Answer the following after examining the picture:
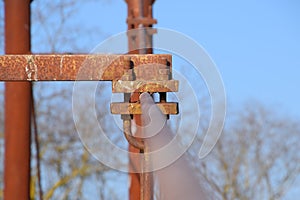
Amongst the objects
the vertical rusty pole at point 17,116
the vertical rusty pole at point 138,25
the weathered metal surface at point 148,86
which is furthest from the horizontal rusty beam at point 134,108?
the vertical rusty pole at point 138,25

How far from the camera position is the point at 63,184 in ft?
82.4

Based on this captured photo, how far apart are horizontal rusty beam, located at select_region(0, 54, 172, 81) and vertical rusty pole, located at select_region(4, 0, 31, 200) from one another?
457 cm

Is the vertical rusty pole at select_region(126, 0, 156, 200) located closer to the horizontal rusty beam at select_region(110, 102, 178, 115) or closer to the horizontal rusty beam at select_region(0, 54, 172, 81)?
the horizontal rusty beam at select_region(0, 54, 172, 81)

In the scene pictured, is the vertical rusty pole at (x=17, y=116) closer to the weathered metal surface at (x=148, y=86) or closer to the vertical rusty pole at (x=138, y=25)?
the vertical rusty pole at (x=138, y=25)

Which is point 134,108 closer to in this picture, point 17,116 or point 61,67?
point 61,67

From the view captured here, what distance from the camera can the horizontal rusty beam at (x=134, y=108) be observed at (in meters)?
5.45

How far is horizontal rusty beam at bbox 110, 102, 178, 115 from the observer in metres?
5.45

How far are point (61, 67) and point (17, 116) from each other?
4.85 m

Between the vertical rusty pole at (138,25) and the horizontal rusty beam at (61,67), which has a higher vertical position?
the vertical rusty pole at (138,25)

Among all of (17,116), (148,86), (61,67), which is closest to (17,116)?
(17,116)

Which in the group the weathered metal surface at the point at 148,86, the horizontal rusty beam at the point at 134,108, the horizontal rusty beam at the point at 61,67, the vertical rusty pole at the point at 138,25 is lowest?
the horizontal rusty beam at the point at 134,108

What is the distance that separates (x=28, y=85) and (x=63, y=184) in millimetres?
14986

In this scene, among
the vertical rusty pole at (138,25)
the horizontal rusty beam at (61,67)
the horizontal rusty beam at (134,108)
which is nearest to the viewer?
the horizontal rusty beam at (134,108)

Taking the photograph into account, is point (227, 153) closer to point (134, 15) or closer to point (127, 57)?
point (134, 15)
